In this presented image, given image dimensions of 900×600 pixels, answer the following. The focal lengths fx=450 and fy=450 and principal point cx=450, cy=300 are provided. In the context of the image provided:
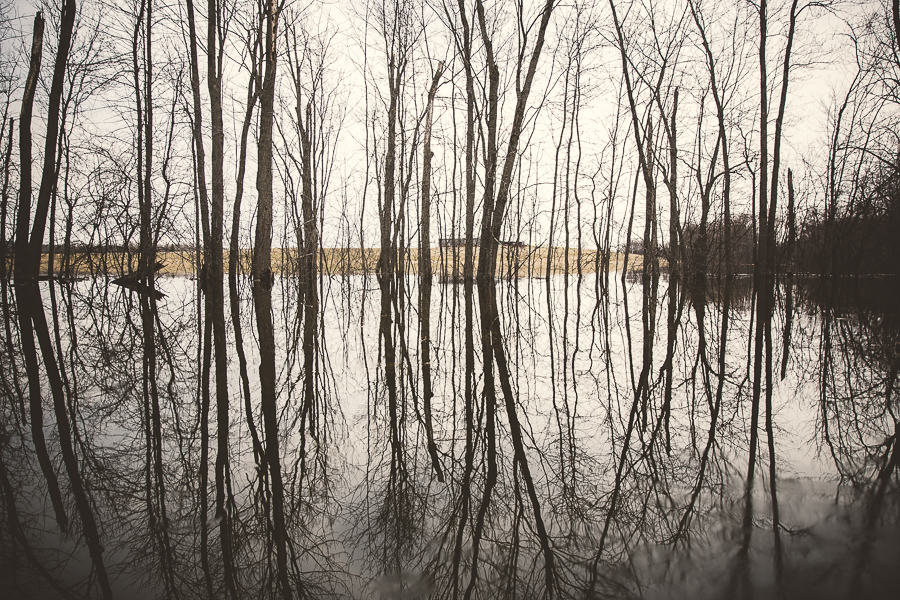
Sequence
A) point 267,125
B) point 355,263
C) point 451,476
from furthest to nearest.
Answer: point 355,263
point 267,125
point 451,476

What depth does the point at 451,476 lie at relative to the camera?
80.8 inches

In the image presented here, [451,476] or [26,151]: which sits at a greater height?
[26,151]

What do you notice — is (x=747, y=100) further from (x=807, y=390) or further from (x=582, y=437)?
(x=582, y=437)

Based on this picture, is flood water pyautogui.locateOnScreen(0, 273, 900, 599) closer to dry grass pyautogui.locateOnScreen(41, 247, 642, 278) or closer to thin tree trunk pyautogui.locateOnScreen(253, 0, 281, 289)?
thin tree trunk pyautogui.locateOnScreen(253, 0, 281, 289)

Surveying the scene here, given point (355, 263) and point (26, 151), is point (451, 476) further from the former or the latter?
point (355, 263)

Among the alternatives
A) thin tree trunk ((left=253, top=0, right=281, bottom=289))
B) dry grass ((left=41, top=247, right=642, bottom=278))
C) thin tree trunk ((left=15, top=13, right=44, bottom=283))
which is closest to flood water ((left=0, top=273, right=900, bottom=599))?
thin tree trunk ((left=253, top=0, right=281, bottom=289))

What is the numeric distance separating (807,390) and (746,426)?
119 cm

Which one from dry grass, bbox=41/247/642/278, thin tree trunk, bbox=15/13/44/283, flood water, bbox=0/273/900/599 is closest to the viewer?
flood water, bbox=0/273/900/599

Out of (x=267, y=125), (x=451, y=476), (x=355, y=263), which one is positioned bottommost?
(x=451, y=476)

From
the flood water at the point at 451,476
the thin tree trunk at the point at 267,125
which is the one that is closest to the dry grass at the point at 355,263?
the thin tree trunk at the point at 267,125

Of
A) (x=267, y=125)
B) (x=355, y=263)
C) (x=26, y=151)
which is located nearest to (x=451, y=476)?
(x=267, y=125)

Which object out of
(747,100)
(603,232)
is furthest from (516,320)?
(603,232)

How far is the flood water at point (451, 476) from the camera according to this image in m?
1.38

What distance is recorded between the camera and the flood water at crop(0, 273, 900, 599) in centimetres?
138
